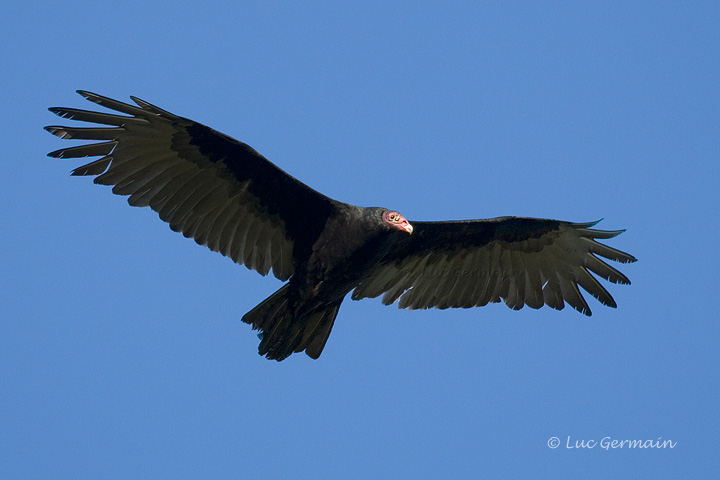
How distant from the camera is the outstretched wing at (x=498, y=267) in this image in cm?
887

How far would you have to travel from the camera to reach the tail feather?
26.5 ft

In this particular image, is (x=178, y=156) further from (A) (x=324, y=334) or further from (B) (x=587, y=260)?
(B) (x=587, y=260)

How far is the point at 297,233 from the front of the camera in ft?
27.0

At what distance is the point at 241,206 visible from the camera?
8.20 m

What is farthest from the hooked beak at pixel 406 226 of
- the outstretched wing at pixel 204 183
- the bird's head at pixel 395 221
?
the outstretched wing at pixel 204 183

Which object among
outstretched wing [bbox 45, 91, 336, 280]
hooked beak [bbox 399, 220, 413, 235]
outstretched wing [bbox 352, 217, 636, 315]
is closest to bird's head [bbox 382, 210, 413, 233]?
hooked beak [bbox 399, 220, 413, 235]

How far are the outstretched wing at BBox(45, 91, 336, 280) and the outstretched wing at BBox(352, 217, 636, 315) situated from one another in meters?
1.12

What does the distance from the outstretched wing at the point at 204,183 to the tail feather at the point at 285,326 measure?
1.25ft

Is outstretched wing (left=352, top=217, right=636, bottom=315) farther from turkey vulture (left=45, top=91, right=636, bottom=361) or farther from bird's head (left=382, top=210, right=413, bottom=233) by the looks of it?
bird's head (left=382, top=210, right=413, bottom=233)

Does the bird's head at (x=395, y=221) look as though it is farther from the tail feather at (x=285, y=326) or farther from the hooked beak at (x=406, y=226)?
the tail feather at (x=285, y=326)

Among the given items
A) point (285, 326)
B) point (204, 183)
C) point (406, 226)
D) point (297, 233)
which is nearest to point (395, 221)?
point (406, 226)

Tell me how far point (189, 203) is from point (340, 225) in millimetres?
1348

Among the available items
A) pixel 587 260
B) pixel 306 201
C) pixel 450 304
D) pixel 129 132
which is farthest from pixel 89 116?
pixel 587 260

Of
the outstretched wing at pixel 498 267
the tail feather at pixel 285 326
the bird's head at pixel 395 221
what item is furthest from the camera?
the outstretched wing at pixel 498 267
